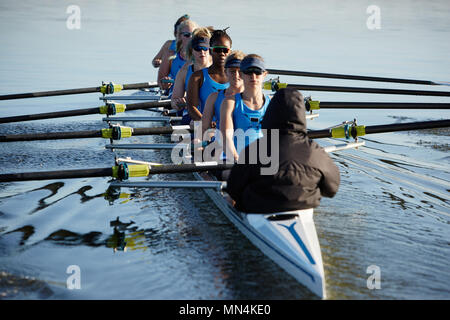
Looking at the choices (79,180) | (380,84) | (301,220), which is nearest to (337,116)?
(380,84)

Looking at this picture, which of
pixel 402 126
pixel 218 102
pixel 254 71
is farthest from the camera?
pixel 402 126

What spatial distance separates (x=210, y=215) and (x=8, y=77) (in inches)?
527

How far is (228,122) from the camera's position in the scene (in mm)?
6988

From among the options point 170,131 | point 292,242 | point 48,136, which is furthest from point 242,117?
point 48,136

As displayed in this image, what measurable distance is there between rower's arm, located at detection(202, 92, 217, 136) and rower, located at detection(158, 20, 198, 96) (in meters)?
3.90

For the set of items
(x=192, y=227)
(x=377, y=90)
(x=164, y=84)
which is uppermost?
(x=164, y=84)

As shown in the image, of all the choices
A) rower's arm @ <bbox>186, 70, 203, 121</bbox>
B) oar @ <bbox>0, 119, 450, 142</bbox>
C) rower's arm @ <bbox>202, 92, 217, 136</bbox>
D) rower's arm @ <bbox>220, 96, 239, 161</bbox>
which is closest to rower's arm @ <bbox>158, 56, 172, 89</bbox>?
rower's arm @ <bbox>186, 70, 203, 121</bbox>

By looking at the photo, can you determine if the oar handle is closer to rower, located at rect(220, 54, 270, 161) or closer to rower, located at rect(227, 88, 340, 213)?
rower, located at rect(220, 54, 270, 161)

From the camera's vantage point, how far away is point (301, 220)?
18.4 feet

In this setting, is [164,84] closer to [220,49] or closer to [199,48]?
[199,48]

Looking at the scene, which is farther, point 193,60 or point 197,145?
point 193,60

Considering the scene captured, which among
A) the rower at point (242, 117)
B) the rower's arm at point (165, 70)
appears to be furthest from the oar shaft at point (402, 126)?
the rower's arm at point (165, 70)

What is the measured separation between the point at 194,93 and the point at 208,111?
1369 millimetres
